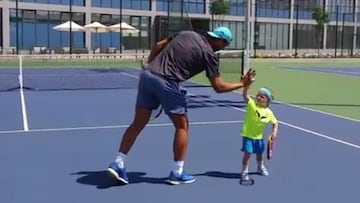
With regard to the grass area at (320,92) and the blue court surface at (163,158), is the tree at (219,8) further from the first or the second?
the blue court surface at (163,158)

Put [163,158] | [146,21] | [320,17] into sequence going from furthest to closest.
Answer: [320,17]
[146,21]
[163,158]

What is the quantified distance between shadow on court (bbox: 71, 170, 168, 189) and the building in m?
23.5

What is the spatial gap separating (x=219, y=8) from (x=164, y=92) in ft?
139

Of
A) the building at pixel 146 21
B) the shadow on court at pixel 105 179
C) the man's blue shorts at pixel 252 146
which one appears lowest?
the shadow on court at pixel 105 179

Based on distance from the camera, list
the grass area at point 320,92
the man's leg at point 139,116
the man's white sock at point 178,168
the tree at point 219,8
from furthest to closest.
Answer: the tree at point 219,8 < the grass area at point 320,92 < the man's white sock at point 178,168 < the man's leg at point 139,116

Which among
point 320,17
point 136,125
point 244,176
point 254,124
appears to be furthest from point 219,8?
point 136,125

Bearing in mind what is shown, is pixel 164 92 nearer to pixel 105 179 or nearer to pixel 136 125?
pixel 136 125

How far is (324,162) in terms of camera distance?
21.8 ft

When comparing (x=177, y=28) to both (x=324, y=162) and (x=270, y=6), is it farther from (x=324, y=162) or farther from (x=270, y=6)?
(x=270, y=6)

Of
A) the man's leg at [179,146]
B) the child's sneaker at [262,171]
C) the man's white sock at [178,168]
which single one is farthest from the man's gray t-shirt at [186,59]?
the child's sneaker at [262,171]

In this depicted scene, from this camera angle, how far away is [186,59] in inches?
210

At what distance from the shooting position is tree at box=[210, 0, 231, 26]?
4684 centimetres

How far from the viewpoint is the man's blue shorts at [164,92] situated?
5340mm

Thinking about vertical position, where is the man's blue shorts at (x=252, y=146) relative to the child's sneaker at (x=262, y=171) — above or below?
above
